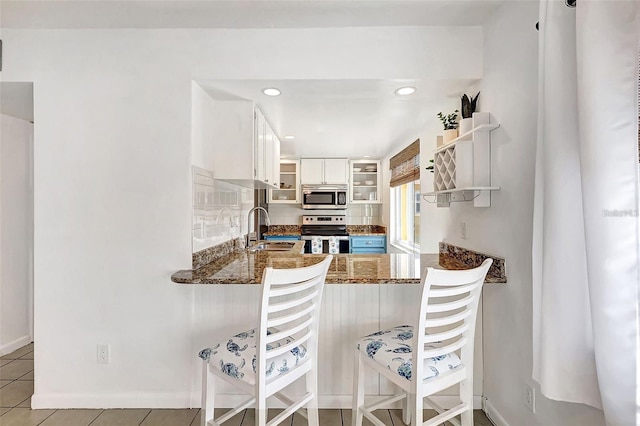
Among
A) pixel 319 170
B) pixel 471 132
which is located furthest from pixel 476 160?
pixel 319 170

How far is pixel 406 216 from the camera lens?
450 cm

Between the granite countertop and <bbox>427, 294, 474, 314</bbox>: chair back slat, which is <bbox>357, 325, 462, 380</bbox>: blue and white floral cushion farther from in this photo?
the granite countertop

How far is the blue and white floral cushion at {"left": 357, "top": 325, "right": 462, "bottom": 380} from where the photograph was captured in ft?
4.57

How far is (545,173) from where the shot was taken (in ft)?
3.94

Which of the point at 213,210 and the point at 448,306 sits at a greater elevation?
the point at 213,210

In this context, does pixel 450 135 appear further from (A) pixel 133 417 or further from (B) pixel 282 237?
(B) pixel 282 237

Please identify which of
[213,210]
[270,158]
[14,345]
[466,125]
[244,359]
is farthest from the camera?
[270,158]

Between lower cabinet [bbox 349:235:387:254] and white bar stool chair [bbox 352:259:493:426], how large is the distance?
3377 mm

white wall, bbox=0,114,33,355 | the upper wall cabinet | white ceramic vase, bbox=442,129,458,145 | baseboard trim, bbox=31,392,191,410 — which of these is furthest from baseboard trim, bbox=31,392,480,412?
white ceramic vase, bbox=442,129,458,145

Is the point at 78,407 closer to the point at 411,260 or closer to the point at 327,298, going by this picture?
Answer: the point at 327,298

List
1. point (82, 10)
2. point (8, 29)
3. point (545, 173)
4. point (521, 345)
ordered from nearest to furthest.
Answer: point (545, 173) < point (521, 345) < point (82, 10) < point (8, 29)

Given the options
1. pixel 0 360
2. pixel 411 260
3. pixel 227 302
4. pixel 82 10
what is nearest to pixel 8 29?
pixel 82 10

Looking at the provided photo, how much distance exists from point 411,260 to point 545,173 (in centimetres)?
121

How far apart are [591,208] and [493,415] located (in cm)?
143
